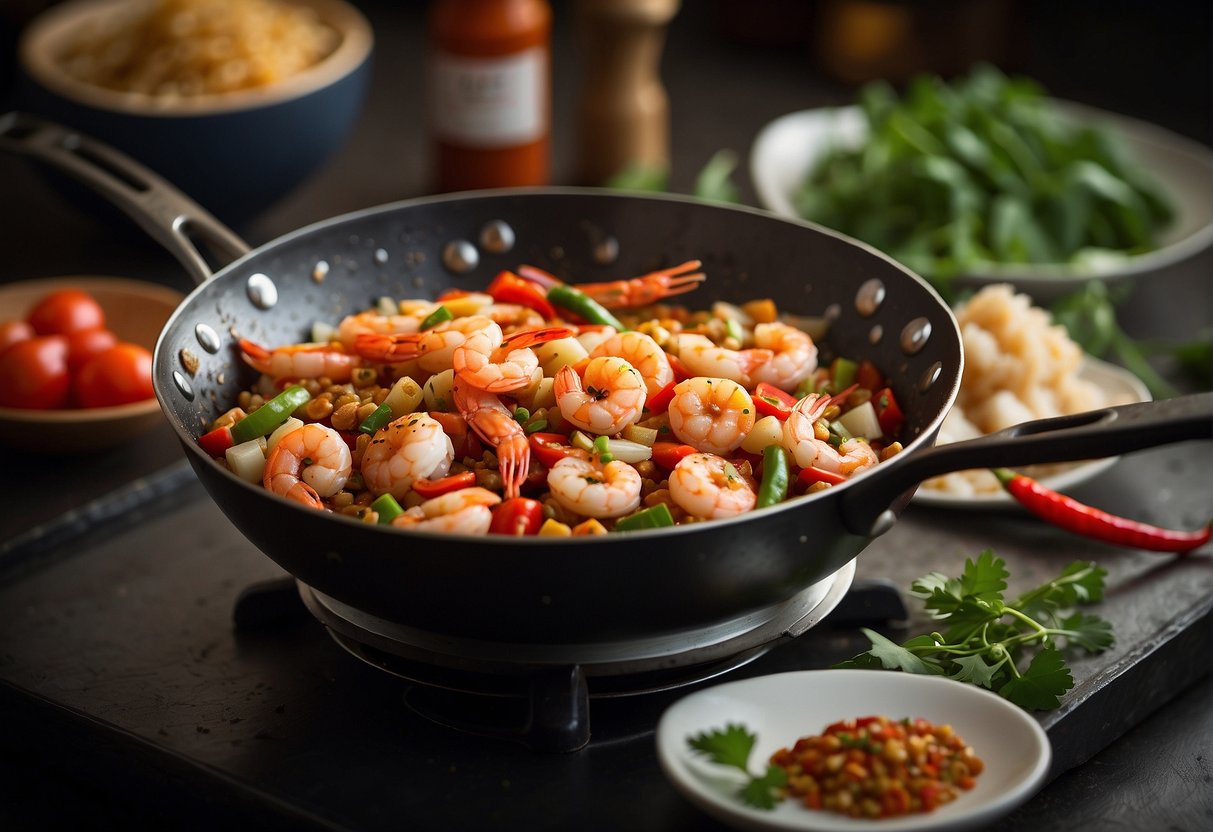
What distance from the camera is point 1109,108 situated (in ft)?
11.2

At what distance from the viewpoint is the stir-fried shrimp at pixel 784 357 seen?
1.53 metres

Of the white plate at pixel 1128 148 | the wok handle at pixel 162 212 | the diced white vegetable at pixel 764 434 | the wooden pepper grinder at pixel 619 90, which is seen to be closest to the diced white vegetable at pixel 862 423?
the diced white vegetable at pixel 764 434

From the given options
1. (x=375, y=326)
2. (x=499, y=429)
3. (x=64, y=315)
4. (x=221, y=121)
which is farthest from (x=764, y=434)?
(x=221, y=121)

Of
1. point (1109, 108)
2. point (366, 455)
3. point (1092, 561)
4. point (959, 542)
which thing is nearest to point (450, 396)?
point (366, 455)

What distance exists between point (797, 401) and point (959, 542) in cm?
45

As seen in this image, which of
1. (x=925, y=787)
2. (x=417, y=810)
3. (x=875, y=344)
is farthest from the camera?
(x=875, y=344)

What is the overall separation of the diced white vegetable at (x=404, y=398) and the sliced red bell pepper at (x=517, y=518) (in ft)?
0.73

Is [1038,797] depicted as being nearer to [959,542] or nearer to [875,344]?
[959,542]

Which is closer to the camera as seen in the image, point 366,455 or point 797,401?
point 366,455

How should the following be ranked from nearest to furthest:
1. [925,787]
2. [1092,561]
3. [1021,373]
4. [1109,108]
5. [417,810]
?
[925,787]
[417,810]
[1092,561]
[1021,373]
[1109,108]

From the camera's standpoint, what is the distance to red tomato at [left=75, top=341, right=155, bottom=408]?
197 cm

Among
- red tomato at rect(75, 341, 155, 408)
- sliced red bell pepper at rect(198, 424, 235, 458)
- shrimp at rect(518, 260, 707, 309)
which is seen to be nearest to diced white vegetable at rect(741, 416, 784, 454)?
shrimp at rect(518, 260, 707, 309)

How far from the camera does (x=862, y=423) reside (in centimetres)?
151

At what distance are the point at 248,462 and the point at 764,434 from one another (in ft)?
1.76
